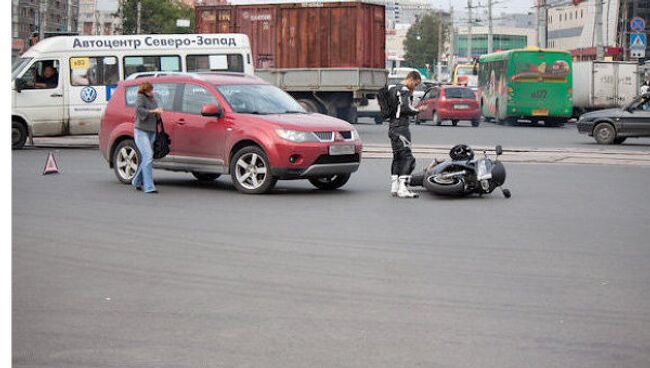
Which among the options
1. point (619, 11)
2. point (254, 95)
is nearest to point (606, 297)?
point (254, 95)

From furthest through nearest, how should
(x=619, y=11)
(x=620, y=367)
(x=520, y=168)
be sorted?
(x=619, y=11), (x=520, y=168), (x=620, y=367)

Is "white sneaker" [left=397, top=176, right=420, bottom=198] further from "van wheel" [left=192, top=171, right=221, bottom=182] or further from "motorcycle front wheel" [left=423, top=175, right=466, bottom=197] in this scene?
"van wheel" [left=192, top=171, right=221, bottom=182]

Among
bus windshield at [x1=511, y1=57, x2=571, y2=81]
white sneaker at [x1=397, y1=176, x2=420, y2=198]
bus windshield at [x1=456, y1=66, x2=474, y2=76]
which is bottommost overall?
white sneaker at [x1=397, y1=176, x2=420, y2=198]

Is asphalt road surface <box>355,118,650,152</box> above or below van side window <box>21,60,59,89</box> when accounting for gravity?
below

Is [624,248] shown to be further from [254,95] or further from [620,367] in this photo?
[254,95]

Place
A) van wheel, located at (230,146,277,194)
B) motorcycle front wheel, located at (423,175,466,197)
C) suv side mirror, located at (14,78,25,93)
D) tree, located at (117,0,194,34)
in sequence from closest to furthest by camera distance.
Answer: motorcycle front wheel, located at (423,175,466,197) < van wheel, located at (230,146,277,194) < suv side mirror, located at (14,78,25,93) < tree, located at (117,0,194,34)

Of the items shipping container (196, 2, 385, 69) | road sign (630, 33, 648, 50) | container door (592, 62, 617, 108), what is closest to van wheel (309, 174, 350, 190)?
shipping container (196, 2, 385, 69)

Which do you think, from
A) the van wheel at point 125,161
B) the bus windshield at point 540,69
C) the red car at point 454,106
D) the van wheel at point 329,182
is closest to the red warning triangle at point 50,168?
the van wheel at point 125,161

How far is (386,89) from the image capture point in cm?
1653

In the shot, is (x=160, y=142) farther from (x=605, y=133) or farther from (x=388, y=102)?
(x=605, y=133)

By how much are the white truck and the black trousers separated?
120 feet

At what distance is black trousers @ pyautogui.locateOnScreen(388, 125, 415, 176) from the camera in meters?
16.2

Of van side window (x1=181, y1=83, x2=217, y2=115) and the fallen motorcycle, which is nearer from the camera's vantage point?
the fallen motorcycle
